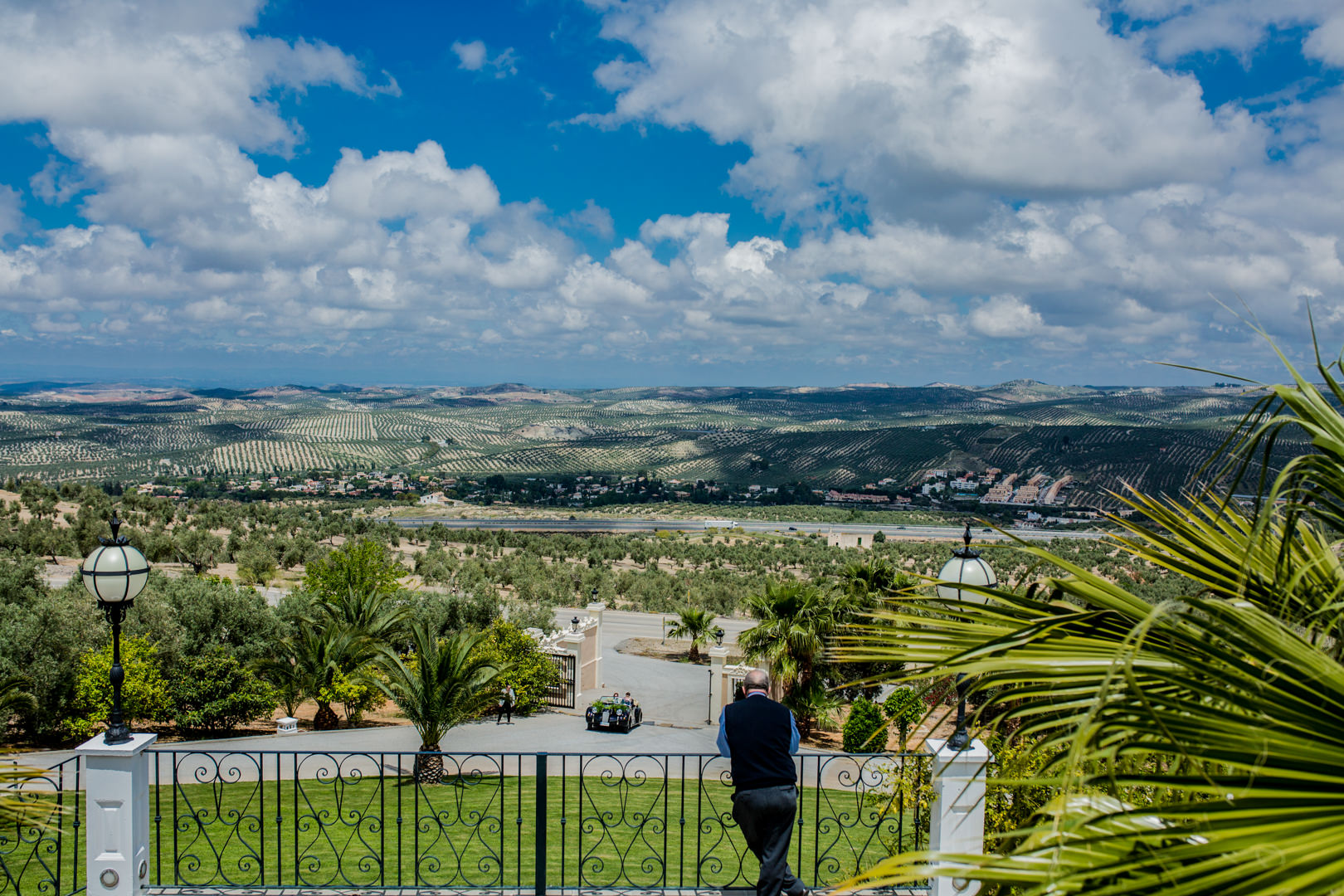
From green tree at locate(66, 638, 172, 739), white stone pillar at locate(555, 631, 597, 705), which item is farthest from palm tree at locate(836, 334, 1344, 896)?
white stone pillar at locate(555, 631, 597, 705)

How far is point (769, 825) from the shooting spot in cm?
537

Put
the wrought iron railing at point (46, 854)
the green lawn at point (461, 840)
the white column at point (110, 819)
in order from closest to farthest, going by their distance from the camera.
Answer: the wrought iron railing at point (46, 854)
the white column at point (110, 819)
the green lawn at point (461, 840)

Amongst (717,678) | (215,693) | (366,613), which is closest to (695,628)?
(717,678)

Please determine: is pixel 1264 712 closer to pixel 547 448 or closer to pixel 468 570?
pixel 468 570

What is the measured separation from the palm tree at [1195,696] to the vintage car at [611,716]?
1540 cm

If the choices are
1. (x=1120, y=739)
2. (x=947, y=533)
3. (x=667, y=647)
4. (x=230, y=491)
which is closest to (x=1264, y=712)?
(x=1120, y=739)

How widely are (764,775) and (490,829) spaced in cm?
282

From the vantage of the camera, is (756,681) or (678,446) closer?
(756,681)

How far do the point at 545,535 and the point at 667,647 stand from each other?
110 ft

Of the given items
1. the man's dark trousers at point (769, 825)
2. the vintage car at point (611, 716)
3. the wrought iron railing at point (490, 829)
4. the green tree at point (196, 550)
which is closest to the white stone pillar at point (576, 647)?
the vintage car at point (611, 716)

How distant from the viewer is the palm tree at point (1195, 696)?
198 cm

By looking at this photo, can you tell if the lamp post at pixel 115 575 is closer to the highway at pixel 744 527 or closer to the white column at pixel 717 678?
the white column at pixel 717 678

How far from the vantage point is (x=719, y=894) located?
5.98m

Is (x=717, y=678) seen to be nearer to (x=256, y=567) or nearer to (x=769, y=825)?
(x=769, y=825)
